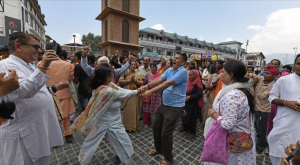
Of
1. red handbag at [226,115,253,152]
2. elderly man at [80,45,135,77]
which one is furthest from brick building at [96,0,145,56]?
red handbag at [226,115,253,152]

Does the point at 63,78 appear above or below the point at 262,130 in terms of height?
above

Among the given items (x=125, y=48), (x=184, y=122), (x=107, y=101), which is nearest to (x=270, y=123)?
(x=184, y=122)

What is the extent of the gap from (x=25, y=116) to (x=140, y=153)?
2281mm

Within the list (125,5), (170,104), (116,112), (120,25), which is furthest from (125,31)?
(116,112)

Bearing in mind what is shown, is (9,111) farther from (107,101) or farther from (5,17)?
(5,17)

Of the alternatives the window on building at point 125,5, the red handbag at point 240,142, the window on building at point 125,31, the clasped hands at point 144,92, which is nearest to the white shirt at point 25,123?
the clasped hands at point 144,92

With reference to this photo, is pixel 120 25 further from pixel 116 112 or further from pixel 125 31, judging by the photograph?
pixel 116 112

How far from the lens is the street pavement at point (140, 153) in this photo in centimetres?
279

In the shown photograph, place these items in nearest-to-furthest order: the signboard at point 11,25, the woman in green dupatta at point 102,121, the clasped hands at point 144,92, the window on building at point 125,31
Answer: the woman in green dupatta at point 102,121, the clasped hands at point 144,92, the signboard at point 11,25, the window on building at point 125,31

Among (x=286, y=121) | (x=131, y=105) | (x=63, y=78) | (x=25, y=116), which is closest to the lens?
(x=25, y=116)

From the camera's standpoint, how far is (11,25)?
691 inches

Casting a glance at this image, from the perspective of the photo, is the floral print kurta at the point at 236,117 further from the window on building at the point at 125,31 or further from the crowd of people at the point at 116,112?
the window on building at the point at 125,31

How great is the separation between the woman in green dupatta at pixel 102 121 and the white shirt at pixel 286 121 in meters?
2.28

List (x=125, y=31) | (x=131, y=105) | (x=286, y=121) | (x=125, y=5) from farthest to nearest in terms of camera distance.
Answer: (x=125, y=31) → (x=125, y=5) → (x=131, y=105) → (x=286, y=121)
